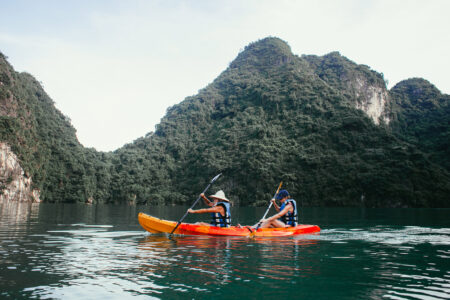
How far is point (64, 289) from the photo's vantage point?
541cm

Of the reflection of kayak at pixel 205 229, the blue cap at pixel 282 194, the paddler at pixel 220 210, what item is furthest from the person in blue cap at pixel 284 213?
the paddler at pixel 220 210

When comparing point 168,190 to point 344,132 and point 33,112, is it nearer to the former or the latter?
point 33,112

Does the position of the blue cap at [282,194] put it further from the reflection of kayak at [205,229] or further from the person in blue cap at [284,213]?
the reflection of kayak at [205,229]

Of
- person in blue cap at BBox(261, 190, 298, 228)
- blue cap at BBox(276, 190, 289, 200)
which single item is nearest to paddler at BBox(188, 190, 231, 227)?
person in blue cap at BBox(261, 190, 298, 228)

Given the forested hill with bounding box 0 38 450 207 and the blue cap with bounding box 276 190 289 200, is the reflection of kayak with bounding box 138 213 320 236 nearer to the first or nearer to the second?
the blue cap with bounding box 276 190 289 200

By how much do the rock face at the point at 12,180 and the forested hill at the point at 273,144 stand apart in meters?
2.19

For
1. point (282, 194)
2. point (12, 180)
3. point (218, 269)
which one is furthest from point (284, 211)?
point (12, 180)

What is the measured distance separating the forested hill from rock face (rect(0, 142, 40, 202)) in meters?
2.19

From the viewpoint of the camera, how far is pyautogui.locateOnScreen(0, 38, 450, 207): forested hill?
66688mm

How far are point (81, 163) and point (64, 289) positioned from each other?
86.8 metres

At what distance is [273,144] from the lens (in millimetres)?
85812

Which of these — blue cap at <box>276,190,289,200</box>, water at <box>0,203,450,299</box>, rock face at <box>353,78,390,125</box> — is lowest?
water at <box>0,203,450,299</box>

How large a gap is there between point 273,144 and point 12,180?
53.2m

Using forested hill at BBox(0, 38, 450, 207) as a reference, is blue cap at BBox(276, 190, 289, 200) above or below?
below
